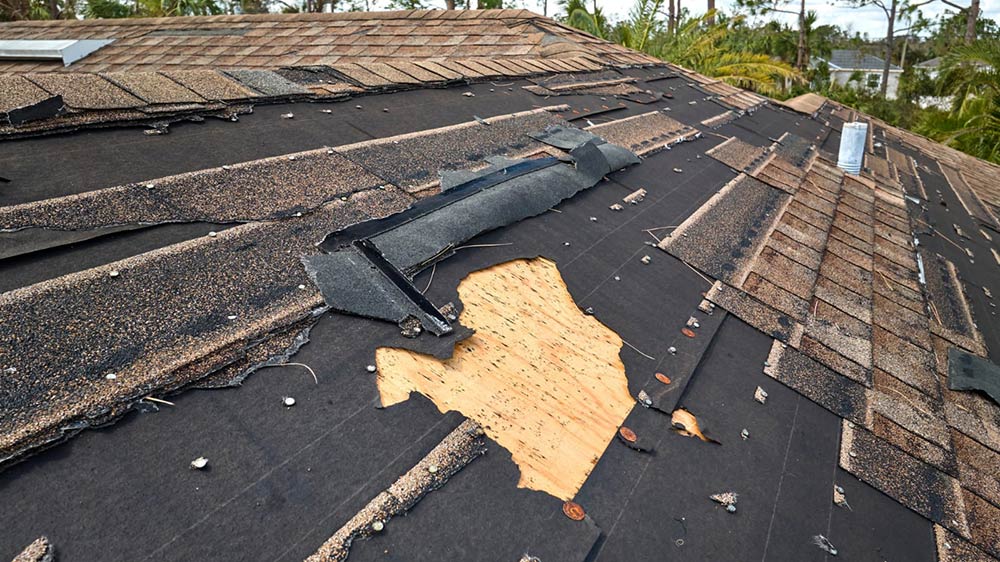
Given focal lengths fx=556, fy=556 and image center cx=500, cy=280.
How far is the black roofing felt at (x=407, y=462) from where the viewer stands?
1176 mm

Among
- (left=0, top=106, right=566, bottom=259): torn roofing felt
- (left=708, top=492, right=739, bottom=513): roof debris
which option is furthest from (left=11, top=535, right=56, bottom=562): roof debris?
(left=708, top=492, right=739, bottom=513): roof debris

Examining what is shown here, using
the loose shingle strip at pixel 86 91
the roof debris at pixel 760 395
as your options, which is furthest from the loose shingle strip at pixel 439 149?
the roof debris at pixel 760 395

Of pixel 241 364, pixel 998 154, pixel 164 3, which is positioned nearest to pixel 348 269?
pixel 241 364

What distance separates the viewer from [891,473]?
1.93 m

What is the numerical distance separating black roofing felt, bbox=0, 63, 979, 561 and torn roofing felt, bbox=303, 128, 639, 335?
0.08m

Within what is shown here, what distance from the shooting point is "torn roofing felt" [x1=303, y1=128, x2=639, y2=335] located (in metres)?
1.92

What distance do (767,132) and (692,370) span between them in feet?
17.9

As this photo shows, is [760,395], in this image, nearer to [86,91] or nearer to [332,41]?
[86,91]

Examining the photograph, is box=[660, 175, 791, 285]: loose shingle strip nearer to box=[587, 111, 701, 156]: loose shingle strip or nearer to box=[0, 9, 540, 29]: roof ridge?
box=[587, 111, 701, 156]: loose shingle strip

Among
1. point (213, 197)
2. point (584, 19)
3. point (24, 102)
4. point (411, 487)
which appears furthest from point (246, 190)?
point (584, 19)

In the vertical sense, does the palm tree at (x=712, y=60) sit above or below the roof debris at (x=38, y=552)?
above

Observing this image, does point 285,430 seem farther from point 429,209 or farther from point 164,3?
point 164,3

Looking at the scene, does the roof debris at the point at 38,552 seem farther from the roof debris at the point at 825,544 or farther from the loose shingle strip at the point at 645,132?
the loose shingle strip at the point at 645,132

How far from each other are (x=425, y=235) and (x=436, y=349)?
2.40 ft
